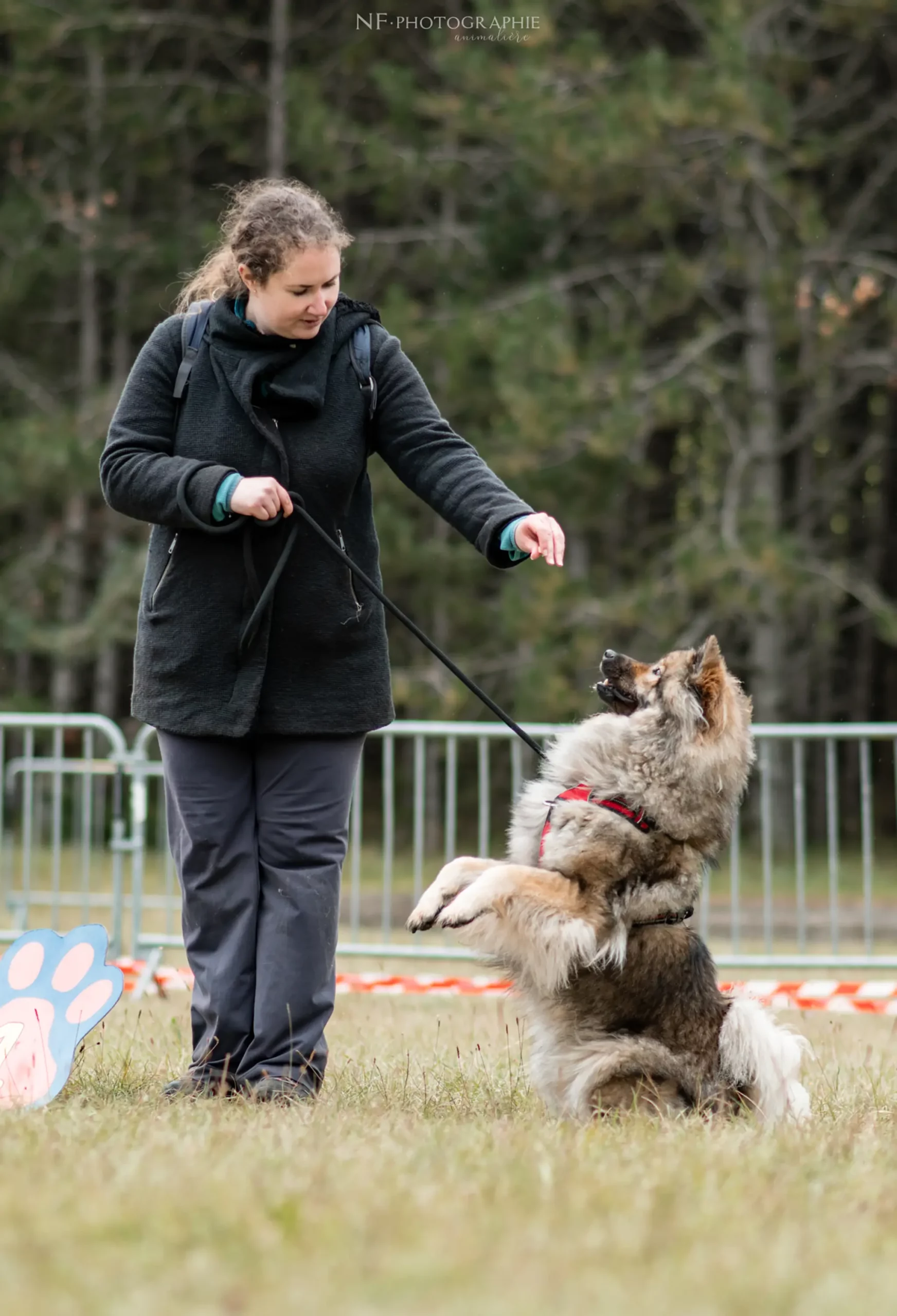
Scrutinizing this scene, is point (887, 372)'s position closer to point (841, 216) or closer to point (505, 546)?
point (841, 216)

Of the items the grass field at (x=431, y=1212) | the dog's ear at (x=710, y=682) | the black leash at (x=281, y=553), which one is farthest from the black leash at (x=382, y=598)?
the grass field at (x=431, y=1212)

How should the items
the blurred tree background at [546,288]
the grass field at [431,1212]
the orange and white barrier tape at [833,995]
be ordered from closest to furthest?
the grass field at [431,1212]
the orange and white barrier tape at [833,995]
the blurred tree background at [546,288]

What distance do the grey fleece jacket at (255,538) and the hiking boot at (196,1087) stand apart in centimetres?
90

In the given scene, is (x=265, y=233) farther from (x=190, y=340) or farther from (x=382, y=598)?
(x=382, y=598)

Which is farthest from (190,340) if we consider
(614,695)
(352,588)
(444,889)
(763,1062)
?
(763,1062)

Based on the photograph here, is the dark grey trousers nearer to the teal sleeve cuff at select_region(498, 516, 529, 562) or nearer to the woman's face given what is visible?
the teal sleeve cuff at select_region(498, 516, 529, 562)

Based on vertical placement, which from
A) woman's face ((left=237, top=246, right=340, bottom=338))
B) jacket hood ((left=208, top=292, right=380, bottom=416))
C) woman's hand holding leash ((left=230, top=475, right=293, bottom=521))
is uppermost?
woman's face ((left=237, top=246, right=340, bottom=338))

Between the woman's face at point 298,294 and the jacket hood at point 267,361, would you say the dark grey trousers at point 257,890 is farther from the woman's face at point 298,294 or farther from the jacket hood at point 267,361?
the woman's face at point 298,294

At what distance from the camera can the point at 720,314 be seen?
52.8 feet

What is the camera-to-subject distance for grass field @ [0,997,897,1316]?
211 cm

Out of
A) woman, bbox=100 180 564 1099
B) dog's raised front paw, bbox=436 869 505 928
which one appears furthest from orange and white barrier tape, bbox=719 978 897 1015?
dog's raised front paw, bbox=436 869 505 928

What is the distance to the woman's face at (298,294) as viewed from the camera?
387 centimetres

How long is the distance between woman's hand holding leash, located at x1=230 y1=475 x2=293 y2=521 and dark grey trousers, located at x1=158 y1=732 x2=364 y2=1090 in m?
0.65

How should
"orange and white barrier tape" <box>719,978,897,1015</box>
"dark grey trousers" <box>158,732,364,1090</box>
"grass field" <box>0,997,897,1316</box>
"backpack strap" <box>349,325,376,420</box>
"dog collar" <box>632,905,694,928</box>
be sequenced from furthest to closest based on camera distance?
"orange and white barrier tape" <box>719,978,897,1015</box> → "backpack strap" <box>349,325,376,420</box> → "dark grey trousers" <box>158,732,364,1090</box> → "dog collar" <box>632,905,694,928</box> → "grass field" <box>0,997,897,1316</box>
